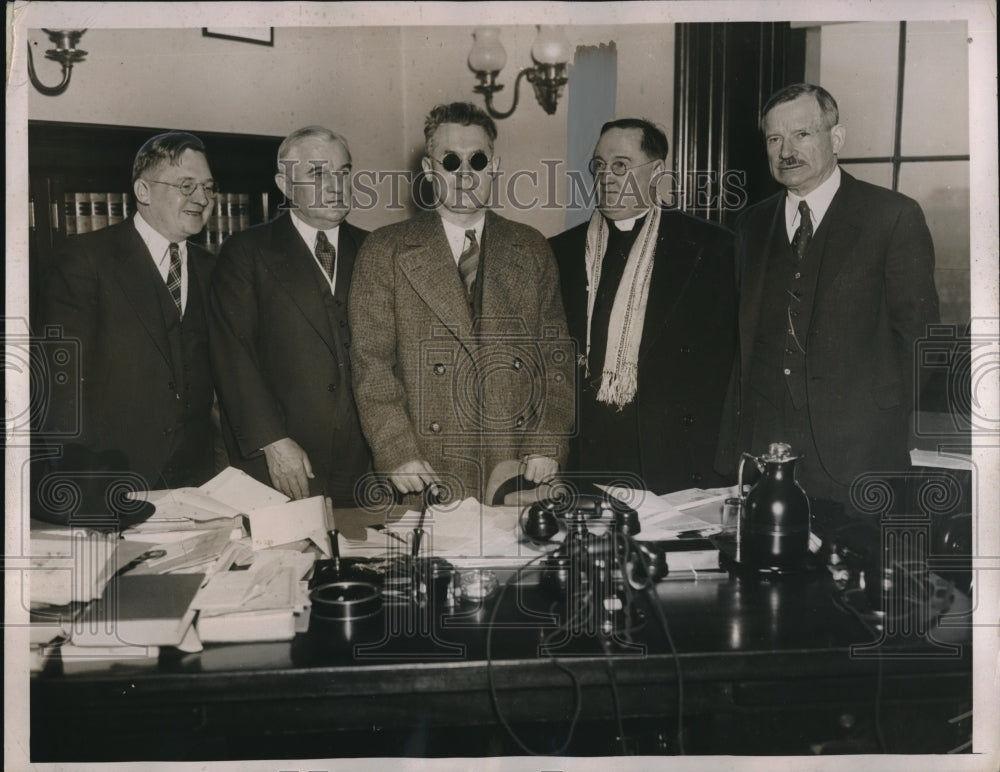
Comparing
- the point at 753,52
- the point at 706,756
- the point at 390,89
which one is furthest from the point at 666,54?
the point at 706,756

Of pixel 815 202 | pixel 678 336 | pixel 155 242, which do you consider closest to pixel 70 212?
pixel 155 242

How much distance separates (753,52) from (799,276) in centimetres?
49

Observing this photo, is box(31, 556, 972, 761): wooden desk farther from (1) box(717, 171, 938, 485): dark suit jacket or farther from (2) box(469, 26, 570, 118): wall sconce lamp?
(2) box(469, 26, 570, 118): wall sconce lamp

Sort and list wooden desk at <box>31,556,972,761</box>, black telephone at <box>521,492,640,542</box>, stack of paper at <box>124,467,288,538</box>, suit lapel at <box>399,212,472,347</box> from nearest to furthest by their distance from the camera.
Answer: wooden desk at <box>31,556,972,761</box> → black telephone at <box>521,492,640,542</box> → stack of paper at <box>124,467,288,538</box> → suit lapel at <box>399,212,472,347</box>

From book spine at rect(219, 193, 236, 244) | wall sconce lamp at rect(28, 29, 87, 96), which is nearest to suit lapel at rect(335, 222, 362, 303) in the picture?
book spine at rect(219, 193, 236, 244)

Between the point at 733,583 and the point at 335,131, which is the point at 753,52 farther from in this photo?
the point at 733,583

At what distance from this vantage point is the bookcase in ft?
5.79

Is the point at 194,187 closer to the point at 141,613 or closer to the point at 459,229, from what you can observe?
the point at 459,229

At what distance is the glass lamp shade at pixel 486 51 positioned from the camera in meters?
1.74

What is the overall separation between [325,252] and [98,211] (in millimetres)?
491

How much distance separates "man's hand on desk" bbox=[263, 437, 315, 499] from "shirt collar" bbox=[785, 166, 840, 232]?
121 centimetres

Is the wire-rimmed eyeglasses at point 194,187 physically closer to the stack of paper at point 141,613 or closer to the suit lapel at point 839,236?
the stack of paper at point 141,613

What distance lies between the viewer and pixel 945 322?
5.78 ft

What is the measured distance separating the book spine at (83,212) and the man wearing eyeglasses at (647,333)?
102 centimetres
